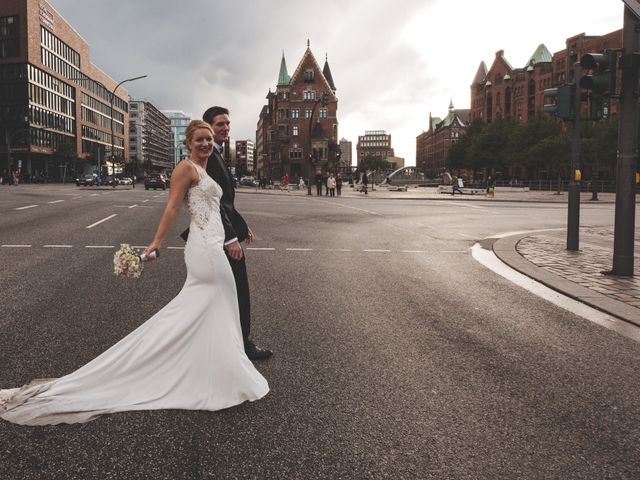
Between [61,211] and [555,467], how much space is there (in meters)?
18.2

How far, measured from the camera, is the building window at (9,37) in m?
71.9

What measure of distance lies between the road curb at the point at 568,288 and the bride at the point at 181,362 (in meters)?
4.02

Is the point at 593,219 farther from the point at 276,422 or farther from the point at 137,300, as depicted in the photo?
the point at 276,422

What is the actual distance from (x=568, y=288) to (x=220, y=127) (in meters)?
4.84

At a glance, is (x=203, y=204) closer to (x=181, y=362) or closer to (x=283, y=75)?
(x=181, y=362)

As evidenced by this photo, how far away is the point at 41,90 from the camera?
251 feet

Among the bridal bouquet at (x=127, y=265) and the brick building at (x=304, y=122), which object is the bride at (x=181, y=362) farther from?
the brick building at (x=304, y=122)

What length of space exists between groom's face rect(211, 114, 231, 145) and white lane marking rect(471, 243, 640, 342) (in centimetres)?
383

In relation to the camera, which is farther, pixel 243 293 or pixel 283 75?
pixel 283 75

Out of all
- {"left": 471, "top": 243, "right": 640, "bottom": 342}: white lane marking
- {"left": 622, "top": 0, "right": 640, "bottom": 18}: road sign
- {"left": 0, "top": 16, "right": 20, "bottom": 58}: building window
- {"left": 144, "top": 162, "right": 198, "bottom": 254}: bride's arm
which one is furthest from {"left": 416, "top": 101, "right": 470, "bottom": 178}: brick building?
{"left": 144, "top": 162, "right": 198, "bottom": 254}: bride's arm

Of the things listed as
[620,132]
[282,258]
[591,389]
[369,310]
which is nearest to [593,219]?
[620,132]

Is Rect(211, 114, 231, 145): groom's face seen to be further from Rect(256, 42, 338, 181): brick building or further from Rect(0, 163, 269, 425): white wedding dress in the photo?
Rect(256, 42, 338, 181): brick building

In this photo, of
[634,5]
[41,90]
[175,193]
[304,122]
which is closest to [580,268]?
[634,5]

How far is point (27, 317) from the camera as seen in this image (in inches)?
201
